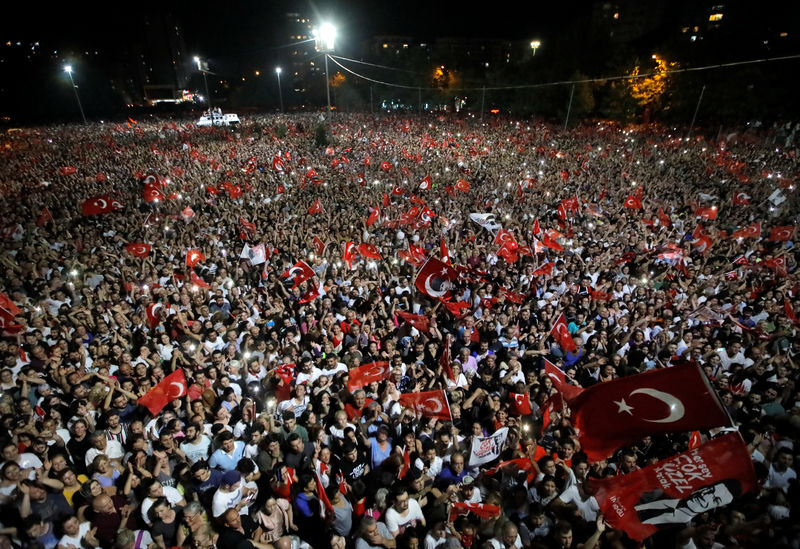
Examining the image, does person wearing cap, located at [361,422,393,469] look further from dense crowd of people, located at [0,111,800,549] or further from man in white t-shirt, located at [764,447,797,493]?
man in white t-shirt, located at [764,447,797,493]

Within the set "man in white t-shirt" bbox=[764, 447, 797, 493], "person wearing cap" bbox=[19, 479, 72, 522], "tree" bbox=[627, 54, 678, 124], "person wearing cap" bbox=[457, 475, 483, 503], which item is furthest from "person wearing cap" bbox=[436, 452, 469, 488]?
"tree" bbox=[627, 54, 678, 124]

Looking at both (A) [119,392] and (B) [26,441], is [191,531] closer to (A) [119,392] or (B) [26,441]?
(B) [26,441]

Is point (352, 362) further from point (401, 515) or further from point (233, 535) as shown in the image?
point (233, 535)

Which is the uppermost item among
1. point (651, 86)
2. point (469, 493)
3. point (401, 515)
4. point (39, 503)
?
point (651, 86)

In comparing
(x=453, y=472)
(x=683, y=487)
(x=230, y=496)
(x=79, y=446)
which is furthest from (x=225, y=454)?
(x=683, y=487)

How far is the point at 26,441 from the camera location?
4246 millimetres

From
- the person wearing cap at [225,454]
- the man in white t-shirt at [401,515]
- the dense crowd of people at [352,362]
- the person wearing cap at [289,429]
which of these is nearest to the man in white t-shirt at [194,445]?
the dense crowd of people at [352,362]

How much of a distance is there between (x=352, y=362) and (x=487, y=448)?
243 centimetres

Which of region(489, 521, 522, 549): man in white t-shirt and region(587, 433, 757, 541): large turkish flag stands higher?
region(587, 433, 757, 541): large turkish flag

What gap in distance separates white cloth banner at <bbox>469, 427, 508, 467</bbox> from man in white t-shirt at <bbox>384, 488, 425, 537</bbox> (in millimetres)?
1101

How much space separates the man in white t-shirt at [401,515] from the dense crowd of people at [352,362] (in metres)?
0.02

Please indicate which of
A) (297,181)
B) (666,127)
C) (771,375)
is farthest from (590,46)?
(771,375)

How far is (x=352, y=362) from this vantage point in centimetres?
636

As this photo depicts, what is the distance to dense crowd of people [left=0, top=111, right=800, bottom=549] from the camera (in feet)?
13.0
